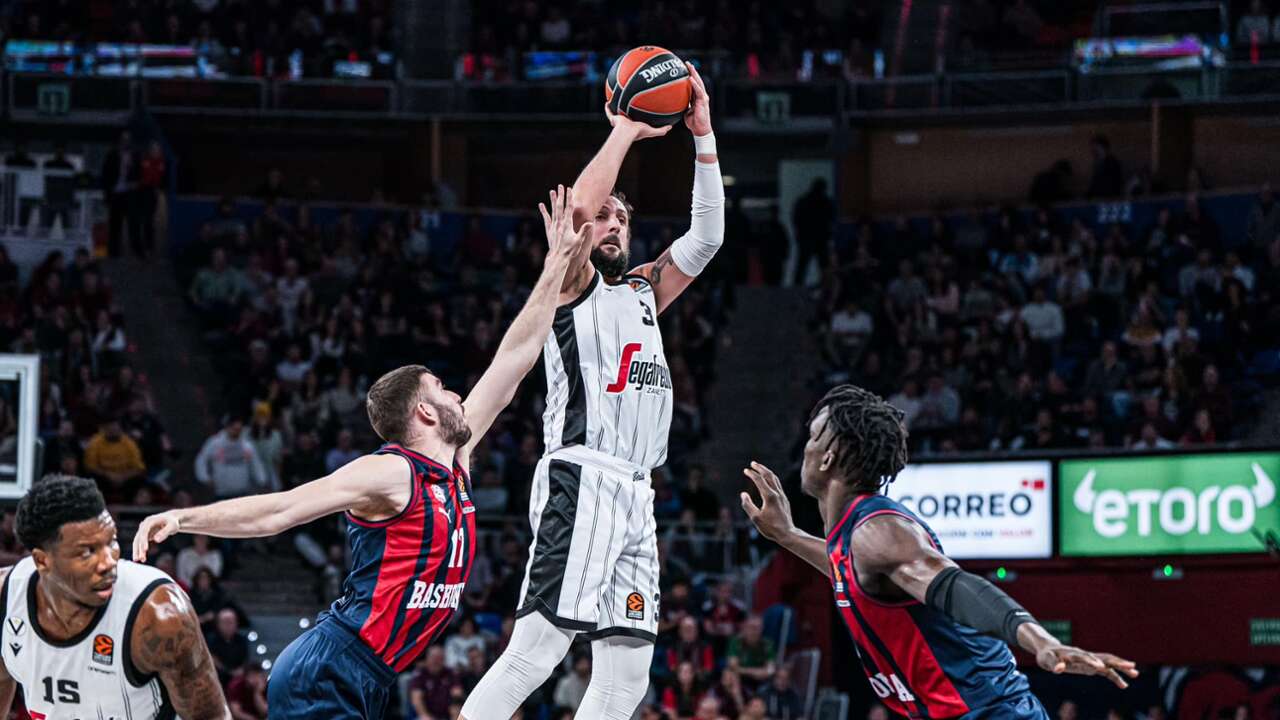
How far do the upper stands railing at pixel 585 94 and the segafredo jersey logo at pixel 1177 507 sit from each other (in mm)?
11592

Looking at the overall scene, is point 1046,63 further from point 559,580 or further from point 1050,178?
point 559,580

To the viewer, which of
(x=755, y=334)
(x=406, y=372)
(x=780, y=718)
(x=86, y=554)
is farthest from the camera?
(x=755, y=334)

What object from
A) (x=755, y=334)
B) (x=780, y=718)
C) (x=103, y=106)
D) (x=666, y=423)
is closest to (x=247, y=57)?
(x=103, y=106)

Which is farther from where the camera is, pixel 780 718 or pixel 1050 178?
pixel 1050 178

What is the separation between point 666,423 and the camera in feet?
27.7

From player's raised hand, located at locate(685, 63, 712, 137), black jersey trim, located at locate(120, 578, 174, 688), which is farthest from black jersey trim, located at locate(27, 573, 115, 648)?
player's raised hand, located at locate(685, 63, 712, 137)

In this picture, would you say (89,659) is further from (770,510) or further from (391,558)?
(770,510)

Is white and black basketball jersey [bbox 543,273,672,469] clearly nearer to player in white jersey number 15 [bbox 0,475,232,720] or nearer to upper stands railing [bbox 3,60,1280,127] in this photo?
player in white jersey number 15 [bbox 0,475,232,720]

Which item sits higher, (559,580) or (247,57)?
(247,57)

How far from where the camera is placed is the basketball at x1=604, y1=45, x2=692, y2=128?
27.4 ft

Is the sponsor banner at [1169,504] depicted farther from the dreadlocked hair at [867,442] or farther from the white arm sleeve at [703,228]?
the dreadlocked hair at [867,442]

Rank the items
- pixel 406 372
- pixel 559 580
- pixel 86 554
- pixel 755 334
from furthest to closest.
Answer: pixel 755 334 → pixel 559 580 → pixel 406 372 → pixel 86 554

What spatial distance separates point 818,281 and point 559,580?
68.1ft

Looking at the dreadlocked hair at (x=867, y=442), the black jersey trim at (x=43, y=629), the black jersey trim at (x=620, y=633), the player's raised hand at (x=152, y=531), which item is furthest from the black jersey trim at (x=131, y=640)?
the dreadlocked hair at (x=867, y=442)
